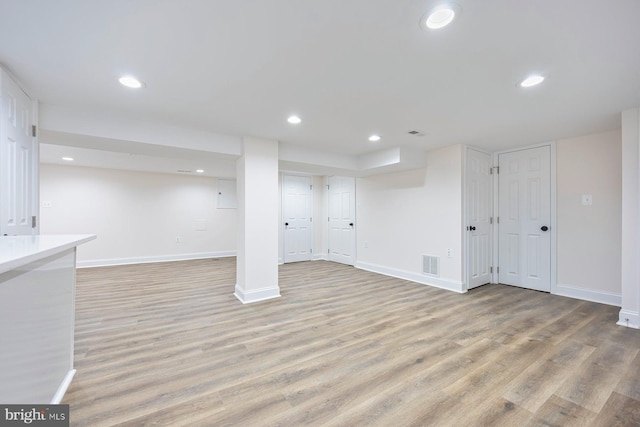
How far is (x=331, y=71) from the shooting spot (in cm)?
196

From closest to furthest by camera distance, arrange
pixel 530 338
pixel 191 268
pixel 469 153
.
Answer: pixel 530 338
pixel 469 153
pixel 191 268

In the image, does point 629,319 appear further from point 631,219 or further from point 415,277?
point 415,277

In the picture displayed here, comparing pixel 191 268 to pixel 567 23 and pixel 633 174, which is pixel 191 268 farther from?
pixel 633 174

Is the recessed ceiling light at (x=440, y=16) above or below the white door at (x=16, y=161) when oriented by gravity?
above

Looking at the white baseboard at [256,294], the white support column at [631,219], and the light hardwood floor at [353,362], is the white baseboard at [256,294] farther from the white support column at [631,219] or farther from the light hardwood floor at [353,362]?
the white support column at [631,219]

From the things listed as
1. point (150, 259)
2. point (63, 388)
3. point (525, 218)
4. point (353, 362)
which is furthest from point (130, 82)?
point (150, 259)

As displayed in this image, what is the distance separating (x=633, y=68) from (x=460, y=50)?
1378 mm

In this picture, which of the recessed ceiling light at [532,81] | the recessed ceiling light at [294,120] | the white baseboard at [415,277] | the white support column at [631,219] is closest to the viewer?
the recessed ceiling light at [532,81]

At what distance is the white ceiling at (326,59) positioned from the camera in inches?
54.9

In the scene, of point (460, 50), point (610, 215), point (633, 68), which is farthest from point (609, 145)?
point (460, 50)

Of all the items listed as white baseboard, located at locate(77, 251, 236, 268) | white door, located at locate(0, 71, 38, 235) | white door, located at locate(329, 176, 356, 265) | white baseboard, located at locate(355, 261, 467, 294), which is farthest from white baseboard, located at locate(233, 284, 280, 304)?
white baseboard, located at locate(77, 251, 236, 268)

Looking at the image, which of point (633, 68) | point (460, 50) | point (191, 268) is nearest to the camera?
point (460, 50)

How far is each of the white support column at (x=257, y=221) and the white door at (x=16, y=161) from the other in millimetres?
1957

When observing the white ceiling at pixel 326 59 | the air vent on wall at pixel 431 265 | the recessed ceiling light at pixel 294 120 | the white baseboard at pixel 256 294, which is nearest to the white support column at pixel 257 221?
the white baseboard at pixel 256 294
